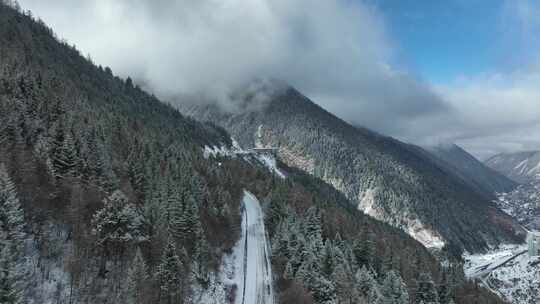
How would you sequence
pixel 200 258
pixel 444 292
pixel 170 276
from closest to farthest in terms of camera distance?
pixel 170 276 < pixel 200 258 < pixel 444 292

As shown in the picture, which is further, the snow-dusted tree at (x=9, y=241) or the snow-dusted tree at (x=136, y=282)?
the snow-dusted tree at (x=136, y=282)

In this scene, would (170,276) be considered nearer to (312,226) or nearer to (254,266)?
(254,266)

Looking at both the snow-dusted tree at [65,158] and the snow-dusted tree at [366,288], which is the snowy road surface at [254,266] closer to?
the snow-dusted tree at [366,288]

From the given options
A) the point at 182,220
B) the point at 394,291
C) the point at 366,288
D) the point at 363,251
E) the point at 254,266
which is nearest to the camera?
the point at 182,220

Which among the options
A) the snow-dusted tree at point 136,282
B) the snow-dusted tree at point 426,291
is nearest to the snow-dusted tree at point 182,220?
the snow-dusted tree at point 136,282

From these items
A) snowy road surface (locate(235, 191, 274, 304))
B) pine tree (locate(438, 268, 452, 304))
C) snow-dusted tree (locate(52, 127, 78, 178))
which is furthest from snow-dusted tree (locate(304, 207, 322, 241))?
snow-dusted tree (locate(52, 127, 78, 178))

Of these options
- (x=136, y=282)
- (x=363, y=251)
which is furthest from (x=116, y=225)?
(x=363, y=251)

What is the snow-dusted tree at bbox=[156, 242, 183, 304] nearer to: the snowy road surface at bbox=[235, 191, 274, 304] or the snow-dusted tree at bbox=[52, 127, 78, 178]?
the snowy road surface at bbox=[235, 191, 274, 304]
